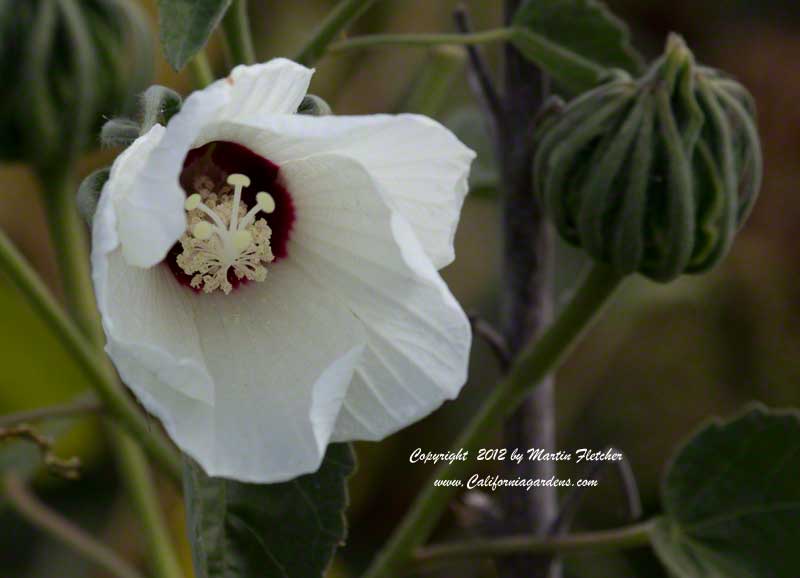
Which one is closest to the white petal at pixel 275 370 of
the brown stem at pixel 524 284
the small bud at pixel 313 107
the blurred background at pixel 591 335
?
the small bud at pixel 313 107

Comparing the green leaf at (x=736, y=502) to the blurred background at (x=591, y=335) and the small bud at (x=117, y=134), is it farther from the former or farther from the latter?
the blurred background at (x=591, y=335)

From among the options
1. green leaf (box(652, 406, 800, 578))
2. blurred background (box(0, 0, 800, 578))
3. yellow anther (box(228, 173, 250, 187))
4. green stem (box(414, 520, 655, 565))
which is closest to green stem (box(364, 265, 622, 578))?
green stem (box(414, 520, 655, 565))

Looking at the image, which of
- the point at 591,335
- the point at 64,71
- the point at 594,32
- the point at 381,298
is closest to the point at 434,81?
the point at 594,32

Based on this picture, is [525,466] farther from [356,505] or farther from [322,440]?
[356,505]

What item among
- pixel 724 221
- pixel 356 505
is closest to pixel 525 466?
pixel 724 221

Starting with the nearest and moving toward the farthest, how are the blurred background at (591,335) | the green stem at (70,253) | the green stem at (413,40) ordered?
the green stem at (413,40), the green stem at (70,253), the blurred background at (591,335)

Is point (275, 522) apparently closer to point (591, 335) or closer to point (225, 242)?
point (225, 242)
